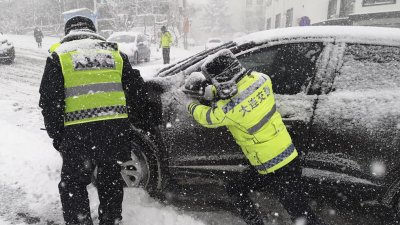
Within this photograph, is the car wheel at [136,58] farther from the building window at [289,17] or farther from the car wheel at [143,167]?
the building window at [289,17]

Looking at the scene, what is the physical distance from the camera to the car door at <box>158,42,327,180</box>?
9.52 feet

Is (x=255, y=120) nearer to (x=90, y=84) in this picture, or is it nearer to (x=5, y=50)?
(x=90, y=84)

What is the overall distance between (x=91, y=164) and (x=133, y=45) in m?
12.5

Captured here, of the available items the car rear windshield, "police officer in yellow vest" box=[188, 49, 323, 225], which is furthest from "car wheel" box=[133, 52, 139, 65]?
"police officer in yellow vest" box=[188, 49, 323, 225]

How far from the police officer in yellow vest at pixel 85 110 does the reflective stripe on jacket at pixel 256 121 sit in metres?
0.61

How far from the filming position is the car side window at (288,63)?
9.64 ft

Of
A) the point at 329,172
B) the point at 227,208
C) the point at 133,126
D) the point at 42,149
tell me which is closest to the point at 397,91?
the point at 329,172

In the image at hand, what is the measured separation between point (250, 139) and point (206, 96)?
17.9 inches

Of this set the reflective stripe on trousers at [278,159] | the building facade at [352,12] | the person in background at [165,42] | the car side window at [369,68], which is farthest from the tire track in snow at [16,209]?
the building facade at [352,12]

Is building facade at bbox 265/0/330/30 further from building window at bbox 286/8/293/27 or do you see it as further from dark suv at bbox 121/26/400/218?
dark suv at bbox 121/26/400/218

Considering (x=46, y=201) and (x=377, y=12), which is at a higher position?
(x=377, y=12)

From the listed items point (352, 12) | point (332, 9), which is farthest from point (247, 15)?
point (352, 12)

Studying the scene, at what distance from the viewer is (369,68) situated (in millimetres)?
2852

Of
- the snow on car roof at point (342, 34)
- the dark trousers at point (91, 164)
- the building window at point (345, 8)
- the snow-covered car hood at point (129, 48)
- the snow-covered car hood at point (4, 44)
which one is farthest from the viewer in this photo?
the building window at point (345, 8)
